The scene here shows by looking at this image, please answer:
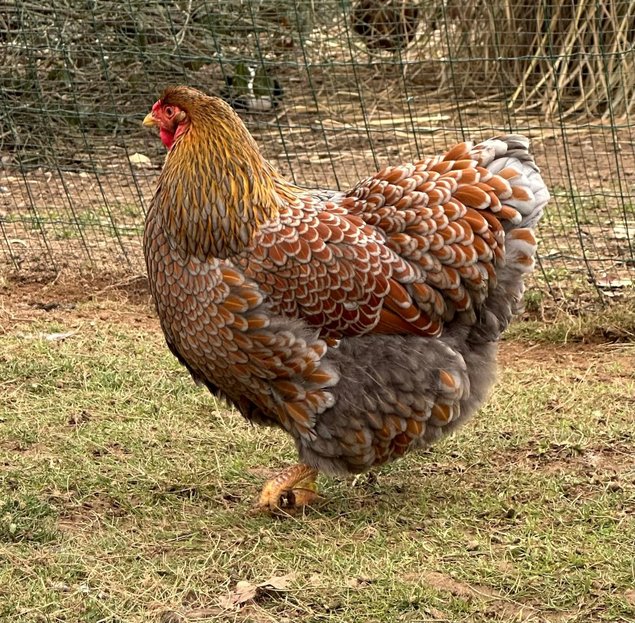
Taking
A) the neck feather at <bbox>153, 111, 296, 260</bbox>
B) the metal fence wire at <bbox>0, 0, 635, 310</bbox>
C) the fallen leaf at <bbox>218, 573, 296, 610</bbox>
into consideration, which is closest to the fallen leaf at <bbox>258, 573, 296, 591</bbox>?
the fallen leaf at <bbox>218, 573, 296, 610</bbox>

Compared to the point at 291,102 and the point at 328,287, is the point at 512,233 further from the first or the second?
the point at 291,102

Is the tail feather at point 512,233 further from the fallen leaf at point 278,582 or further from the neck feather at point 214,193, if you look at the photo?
the fallen leaf at point 278,582

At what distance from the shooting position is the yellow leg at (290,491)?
386 cm

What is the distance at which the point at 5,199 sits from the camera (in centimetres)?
825

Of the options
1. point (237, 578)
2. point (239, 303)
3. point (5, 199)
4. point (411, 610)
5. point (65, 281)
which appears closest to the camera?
point (411, 610)

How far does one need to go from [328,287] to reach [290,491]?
0.83 metres

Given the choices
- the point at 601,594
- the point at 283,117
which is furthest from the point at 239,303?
the point at 283,117

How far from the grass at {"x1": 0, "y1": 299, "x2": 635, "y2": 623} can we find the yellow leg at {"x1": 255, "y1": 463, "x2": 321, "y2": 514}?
87 millimetres

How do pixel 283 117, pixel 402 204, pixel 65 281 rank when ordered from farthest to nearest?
pixel 283 117, pixel 65 281, pixel 402 204

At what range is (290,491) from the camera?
154 inches

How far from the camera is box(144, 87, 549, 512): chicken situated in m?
3.71

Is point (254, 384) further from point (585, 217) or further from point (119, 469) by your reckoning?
point (585, 217)

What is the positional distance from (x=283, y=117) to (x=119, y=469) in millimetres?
5890

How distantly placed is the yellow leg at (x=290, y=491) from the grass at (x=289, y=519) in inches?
3.4
